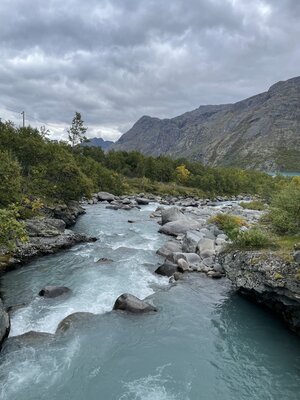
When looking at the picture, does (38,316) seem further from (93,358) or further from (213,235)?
(213,235)

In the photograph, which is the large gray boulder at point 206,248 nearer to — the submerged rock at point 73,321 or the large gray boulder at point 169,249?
the large gray boulder at point 169,249

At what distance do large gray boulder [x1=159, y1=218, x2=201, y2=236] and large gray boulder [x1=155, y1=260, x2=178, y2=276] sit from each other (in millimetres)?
15435

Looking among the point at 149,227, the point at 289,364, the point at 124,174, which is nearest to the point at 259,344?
the point at 289,364

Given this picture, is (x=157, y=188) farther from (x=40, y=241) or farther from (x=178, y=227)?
(x=40, y=241)

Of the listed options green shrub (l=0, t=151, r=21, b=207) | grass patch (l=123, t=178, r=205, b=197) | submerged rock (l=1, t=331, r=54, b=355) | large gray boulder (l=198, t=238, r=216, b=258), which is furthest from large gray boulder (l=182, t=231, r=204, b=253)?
grass patch (l=123, t=178, r=205, b=197)

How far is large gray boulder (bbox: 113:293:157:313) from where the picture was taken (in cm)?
2147

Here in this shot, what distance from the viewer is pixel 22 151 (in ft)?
158

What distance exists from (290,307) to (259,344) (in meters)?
3.04

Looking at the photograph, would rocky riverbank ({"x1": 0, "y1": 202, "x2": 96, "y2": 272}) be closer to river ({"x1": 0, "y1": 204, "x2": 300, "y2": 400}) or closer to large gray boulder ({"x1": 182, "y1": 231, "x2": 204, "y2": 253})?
river ({"x1": 0, "y1": 204, "x2": 300, "y2": 400})

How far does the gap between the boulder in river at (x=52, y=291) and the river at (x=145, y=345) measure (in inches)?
27.3

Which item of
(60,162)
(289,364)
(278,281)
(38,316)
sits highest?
(60,162)

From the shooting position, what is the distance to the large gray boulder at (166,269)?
2858 cm

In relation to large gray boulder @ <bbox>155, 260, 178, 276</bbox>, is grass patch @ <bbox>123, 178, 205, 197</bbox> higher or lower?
higher

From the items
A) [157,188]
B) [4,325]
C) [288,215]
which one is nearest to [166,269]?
[288,215]
